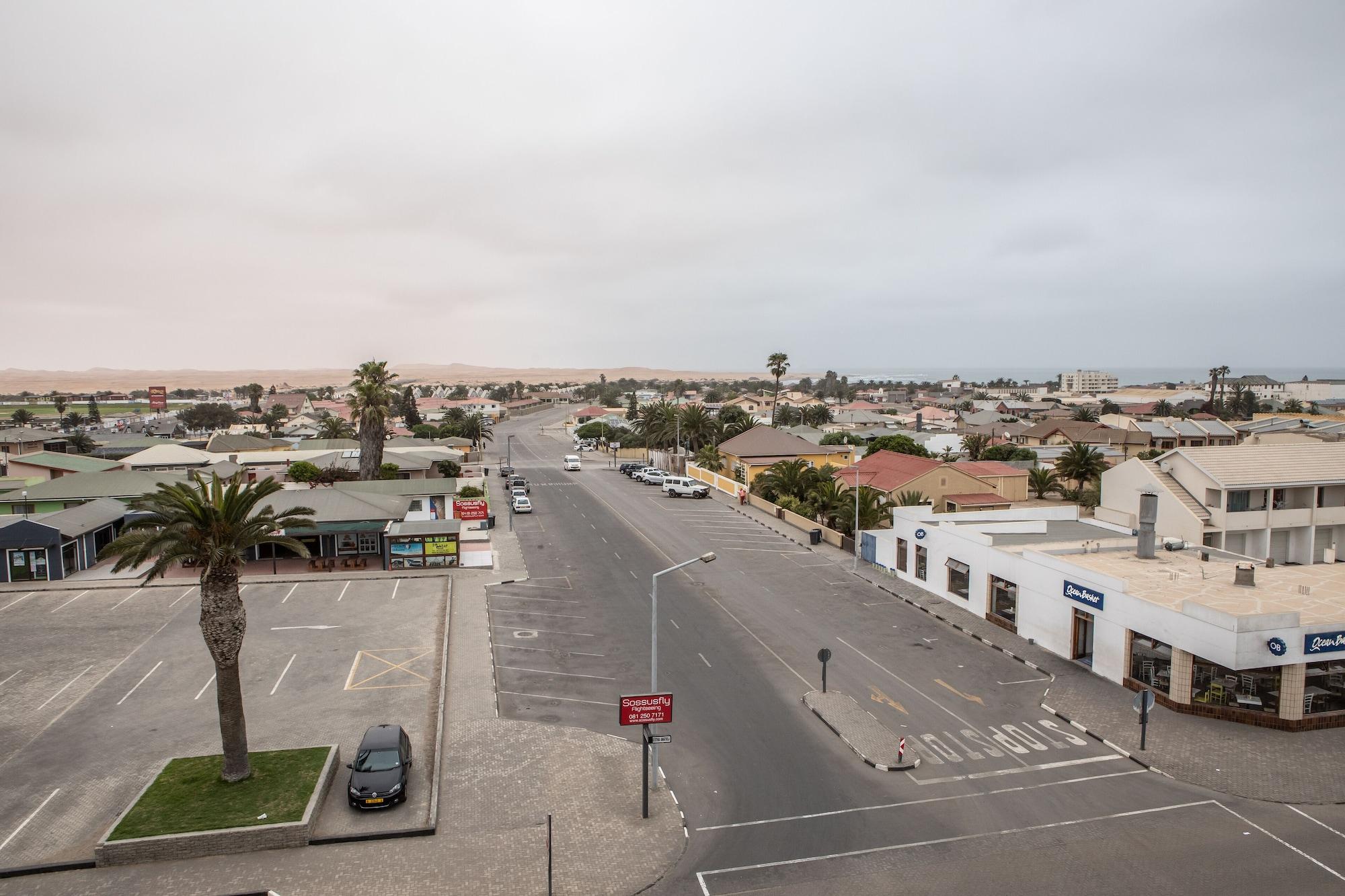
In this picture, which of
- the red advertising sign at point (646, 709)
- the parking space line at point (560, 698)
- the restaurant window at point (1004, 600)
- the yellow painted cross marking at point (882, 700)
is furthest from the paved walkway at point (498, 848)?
the restaurant window at point (1004, 600)

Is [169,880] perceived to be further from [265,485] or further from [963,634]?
[963,634]

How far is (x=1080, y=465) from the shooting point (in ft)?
227

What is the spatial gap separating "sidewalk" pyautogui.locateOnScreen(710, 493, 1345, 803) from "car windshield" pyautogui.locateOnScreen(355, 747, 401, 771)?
1911 cm

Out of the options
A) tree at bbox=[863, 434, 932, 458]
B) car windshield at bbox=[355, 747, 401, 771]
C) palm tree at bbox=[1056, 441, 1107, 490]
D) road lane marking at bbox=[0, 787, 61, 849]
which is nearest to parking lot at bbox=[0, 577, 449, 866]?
road lane marking at bbox=[0, 787, 61, 849]

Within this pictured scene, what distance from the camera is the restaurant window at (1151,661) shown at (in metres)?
24.9

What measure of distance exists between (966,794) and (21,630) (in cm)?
3551

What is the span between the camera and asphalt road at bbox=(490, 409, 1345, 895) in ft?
53.8

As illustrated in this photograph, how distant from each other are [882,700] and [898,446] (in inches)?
2454

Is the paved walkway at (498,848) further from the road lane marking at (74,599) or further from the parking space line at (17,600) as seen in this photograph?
the parking space line at (17,600)

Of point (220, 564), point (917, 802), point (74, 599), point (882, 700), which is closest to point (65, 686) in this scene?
point (220, 564)

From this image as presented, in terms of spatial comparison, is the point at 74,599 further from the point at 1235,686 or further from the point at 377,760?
the point at 1235,686

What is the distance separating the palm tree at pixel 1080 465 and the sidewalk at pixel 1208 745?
4594 cm

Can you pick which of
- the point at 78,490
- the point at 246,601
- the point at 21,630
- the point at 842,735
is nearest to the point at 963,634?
the point at 842,735

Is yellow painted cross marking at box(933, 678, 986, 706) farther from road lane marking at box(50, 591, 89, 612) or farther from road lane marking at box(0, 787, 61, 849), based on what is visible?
road lane marking at box(50, 591, 89, 612)
